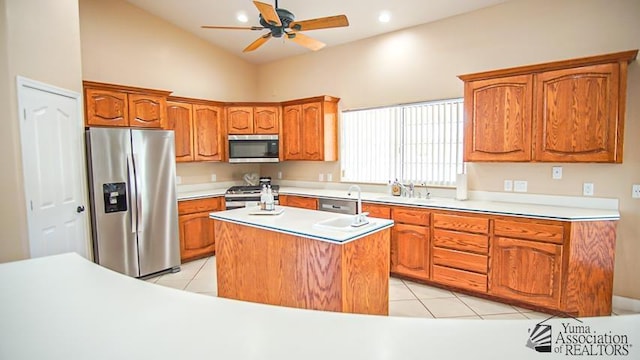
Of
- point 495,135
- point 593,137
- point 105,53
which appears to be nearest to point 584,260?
point 593,137

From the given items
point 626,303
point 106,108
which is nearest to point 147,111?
point 106,108

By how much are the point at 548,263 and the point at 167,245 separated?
4194 millimetres

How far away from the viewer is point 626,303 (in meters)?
3.18

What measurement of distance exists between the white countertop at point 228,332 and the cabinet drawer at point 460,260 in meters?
2.56

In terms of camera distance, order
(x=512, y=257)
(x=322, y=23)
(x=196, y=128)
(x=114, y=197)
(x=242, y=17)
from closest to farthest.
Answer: (x=322, y=23), (x=512, y=257), (x=114, y=197), (x=242, y=17), (x=196, y=128)

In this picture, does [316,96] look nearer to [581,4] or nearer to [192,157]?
[192,157]

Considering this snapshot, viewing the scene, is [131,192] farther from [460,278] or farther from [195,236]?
[460,278]

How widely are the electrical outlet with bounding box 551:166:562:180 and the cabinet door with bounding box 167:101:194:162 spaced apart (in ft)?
15.0

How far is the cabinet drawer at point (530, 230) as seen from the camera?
3.00 meters

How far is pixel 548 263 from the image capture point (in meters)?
3.05

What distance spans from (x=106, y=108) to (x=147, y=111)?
0.47m

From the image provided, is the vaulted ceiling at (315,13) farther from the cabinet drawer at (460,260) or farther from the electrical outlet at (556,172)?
the cabinet drawer at (460,260)

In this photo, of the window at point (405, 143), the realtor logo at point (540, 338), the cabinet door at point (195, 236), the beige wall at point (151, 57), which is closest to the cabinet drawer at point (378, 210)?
the window at point (405, 143)

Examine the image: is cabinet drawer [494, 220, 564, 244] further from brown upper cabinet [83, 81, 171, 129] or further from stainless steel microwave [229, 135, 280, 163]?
brown upper cabinet [83, 81, 171, 129]
